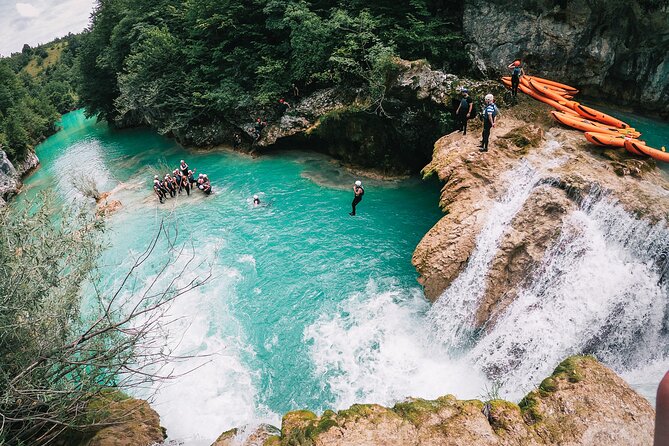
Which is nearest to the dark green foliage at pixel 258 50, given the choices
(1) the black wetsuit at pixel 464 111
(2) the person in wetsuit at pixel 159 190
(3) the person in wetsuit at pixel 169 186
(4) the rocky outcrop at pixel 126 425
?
(1) the black wetsuit at pixel 464 111

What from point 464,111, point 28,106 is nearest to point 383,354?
point 464,111

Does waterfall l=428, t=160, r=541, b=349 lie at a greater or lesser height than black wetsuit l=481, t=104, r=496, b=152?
lesser

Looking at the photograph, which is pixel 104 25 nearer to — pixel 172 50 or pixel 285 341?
pixel 172 50

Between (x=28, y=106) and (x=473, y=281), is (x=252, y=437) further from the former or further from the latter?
(x=28, y=106)

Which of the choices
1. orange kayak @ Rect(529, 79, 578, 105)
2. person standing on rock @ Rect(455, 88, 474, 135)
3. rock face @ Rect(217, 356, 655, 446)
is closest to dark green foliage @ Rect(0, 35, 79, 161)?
person standing on rock @ Rect(455, 88, 474, 135)

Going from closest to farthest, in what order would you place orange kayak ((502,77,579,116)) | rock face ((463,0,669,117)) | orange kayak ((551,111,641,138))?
orange kayak ((551,111,641,138))
orange kayak ((502,77,579,116))
rock face ((463,0,669,117))

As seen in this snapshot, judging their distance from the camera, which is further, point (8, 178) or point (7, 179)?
point (8, 178)

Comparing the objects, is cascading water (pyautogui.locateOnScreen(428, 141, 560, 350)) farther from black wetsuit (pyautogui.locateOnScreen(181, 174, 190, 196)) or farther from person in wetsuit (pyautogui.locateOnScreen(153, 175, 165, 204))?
person in wetsuit (pyautogui.locateOnScreen(153, 175, 165, 204))

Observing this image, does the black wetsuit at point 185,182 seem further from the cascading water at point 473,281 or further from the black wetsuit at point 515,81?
the black wetsuit at point 515,81
